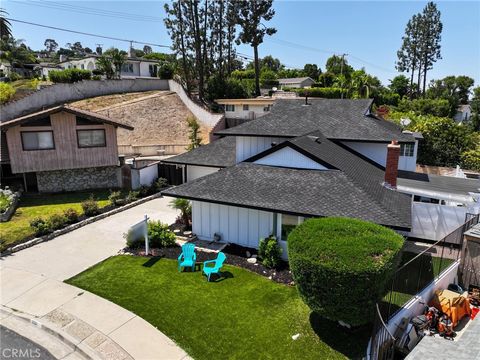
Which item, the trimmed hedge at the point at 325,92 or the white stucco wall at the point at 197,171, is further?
the trimmed hedge at the point at 325,92

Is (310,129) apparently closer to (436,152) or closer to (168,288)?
(168,288)

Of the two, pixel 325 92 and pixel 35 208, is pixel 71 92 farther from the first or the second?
pixel 325 92

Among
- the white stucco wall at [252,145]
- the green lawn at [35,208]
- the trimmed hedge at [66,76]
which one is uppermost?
the trimmed hedge at [66,76]

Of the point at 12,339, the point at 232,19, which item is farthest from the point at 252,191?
the point at 232,19

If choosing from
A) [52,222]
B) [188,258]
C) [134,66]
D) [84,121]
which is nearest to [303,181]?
[188,258]

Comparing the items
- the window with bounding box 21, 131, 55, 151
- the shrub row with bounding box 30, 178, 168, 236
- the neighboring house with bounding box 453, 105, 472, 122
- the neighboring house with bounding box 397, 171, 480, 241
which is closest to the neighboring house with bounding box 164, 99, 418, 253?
the neighboring house with bounding box 397, 171, 480, 241

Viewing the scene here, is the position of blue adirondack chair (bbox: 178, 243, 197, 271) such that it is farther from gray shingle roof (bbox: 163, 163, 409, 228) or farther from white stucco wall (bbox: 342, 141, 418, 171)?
white stucco wall (bbox: 342, 141, 418, 171)

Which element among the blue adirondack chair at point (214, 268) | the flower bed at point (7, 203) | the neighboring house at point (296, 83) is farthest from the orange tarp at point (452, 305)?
the neighboring house at point (296, 83)

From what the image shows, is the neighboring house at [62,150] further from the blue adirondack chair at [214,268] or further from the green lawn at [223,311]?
the blue adirondack chair at [214,268]
